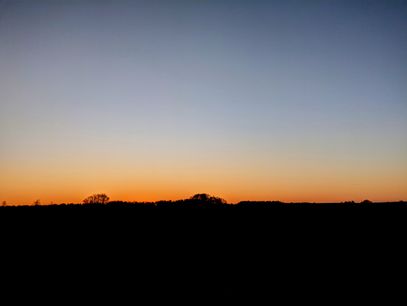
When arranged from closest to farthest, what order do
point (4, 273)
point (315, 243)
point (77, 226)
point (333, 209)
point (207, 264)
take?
point (4, 273) → point (207, 264) → point (315, 243) → point (77, 226) → point (333, 209)

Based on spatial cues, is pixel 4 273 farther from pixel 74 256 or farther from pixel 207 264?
pixel 207 264

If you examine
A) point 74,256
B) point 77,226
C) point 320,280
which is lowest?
point 320,280

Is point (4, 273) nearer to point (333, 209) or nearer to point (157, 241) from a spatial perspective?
point (157, 241)

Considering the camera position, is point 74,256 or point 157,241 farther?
point 157,241

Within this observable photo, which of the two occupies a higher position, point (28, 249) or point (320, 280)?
point (28, 249)

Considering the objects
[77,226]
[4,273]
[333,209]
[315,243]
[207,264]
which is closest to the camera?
[4,273]

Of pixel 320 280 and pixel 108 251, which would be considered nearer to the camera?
pixel 320 280

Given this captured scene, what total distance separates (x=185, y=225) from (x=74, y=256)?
4598 millimetres

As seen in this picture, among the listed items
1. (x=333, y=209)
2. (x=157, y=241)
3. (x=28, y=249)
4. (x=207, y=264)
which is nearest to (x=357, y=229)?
(x=333, y=209)

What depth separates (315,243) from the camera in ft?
44.8

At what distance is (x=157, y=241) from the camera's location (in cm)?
1391

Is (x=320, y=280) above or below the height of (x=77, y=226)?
below

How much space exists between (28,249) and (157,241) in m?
4.77

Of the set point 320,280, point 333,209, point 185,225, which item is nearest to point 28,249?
point 185,225
